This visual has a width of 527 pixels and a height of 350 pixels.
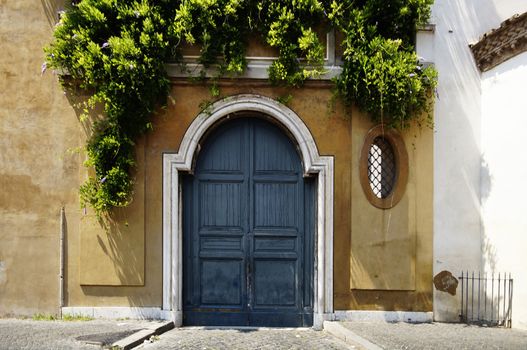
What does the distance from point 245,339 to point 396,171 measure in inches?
132

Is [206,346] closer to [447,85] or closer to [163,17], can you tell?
[163,17]

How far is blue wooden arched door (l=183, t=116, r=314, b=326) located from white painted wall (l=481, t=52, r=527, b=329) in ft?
8.81

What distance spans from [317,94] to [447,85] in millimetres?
2030

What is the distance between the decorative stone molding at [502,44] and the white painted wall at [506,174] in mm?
111

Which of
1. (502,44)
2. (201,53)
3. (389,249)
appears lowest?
(389,249)

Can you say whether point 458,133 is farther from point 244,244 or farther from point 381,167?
point 244,244

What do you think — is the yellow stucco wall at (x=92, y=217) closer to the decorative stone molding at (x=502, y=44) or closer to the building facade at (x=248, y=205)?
the building facade at (x=248, y=205)

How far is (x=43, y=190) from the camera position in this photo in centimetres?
948

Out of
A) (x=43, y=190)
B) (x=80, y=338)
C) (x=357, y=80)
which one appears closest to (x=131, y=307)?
(x=80, y=338)

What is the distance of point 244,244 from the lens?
9.68 m

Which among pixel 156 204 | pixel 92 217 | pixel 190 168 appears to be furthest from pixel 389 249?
pixel 92 217

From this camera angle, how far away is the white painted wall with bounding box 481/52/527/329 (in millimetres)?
8945

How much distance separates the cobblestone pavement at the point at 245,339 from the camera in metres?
8.06

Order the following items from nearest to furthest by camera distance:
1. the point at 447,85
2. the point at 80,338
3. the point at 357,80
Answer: the point at 80,338 < the point at 357,80 < the point at 447,85
